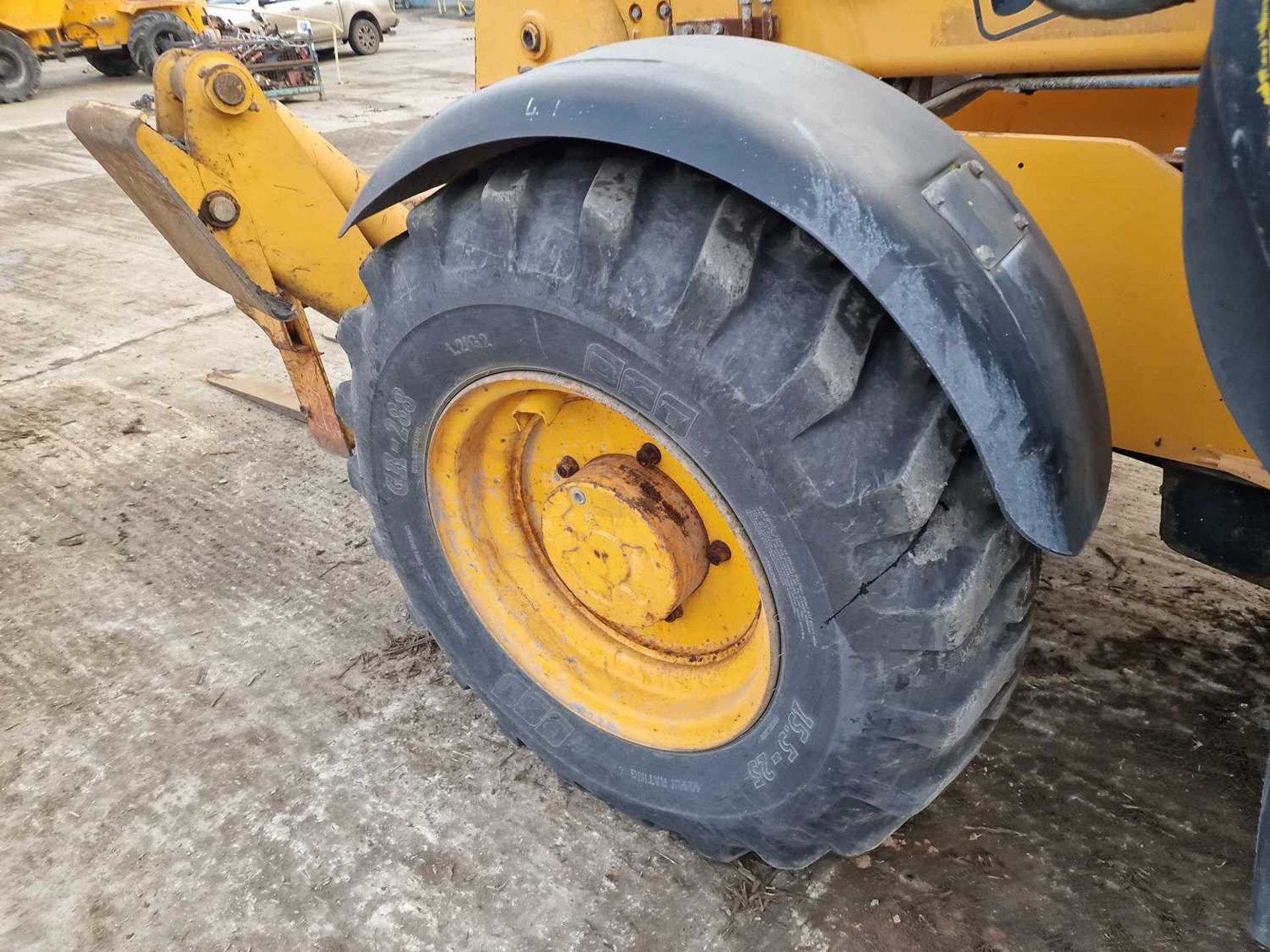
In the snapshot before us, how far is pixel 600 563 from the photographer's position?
1.81 metres

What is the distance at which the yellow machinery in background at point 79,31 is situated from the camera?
37.7ft

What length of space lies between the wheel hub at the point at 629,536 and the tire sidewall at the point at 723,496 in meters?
0.27

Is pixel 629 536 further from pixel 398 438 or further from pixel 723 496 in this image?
pixel 398 438

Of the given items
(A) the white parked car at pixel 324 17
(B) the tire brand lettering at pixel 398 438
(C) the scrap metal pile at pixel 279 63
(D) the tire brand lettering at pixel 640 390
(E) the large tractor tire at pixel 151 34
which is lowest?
(B) the tire brand lettering at pixel 398 438

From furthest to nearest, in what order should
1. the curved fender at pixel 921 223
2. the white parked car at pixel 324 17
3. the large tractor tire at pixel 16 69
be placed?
the white parked car at pixel 324 17
the large tractor tire at pixel 16 69
the curved fender at pixel 921 223

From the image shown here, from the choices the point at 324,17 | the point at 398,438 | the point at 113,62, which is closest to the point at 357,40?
the point at 324,17

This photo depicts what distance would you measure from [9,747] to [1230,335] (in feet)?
8.63

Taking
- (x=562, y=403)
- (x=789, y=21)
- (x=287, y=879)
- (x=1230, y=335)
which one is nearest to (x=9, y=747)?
(x=287, y=879)

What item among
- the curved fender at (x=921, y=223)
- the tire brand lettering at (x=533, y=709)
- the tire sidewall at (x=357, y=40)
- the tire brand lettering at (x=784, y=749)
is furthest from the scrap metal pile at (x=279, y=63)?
the tire brand lettering at (x=784, y=749)

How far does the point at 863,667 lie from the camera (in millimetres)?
1400

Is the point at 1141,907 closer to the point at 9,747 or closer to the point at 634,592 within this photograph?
the point at 634,592

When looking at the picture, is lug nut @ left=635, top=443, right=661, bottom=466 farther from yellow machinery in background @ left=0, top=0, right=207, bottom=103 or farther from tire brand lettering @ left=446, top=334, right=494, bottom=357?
yellow machinery in background @ left=0, top=0, right=207, bottom=103

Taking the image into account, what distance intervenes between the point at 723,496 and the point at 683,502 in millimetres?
344

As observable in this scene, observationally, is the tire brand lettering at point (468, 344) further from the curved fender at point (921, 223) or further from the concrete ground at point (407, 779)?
the concrete ground at point (407, 779)
